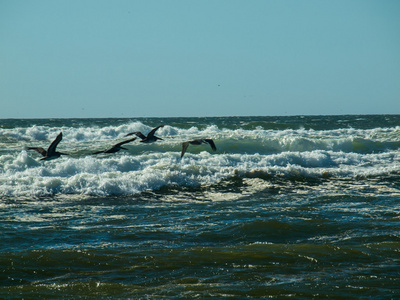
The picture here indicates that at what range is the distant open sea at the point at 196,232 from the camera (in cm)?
579

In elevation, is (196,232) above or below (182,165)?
below

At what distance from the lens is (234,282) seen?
587 centimetres

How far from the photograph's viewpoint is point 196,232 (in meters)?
8.30

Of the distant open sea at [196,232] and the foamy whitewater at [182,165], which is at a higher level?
the foamy whitewater at [182,165]

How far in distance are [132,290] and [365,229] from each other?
4.40 m

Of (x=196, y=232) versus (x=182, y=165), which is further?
(x=182, y=165)

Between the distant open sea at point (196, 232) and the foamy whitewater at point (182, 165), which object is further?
the foamy whitewater at point (182, 165)

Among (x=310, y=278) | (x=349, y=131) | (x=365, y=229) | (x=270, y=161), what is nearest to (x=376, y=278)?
(x=310, y=278)

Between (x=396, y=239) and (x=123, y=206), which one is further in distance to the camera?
(x=123, y=206)

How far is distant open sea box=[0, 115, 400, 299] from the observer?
19.0ft

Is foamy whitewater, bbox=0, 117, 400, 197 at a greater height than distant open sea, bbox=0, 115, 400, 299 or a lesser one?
greater

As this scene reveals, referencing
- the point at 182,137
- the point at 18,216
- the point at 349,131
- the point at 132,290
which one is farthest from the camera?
the point at 349,131

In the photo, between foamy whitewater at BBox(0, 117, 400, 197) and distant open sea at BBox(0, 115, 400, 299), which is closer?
distant open sea at BBox(0, 115, 400, 299)

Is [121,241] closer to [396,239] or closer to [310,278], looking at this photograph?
[310,278]
